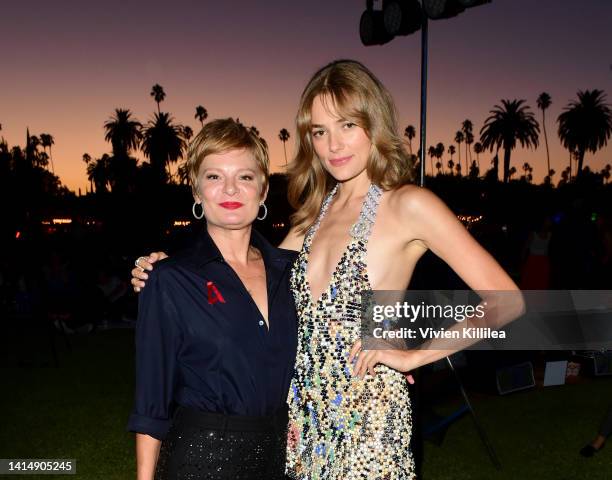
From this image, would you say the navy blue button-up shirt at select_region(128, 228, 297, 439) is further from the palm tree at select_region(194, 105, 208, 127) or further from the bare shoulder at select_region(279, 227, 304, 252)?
the palm tree at select_region(194, 105, 208, 127)

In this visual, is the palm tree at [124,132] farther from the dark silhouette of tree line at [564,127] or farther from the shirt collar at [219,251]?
the shirt collar at [219,251]

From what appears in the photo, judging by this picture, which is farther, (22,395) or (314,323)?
(22,395)

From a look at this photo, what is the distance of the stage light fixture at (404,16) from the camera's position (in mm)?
5180

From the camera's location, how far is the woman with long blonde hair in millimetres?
2180

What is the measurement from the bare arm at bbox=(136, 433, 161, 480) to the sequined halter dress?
20.7 inches

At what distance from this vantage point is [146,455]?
6.63ft

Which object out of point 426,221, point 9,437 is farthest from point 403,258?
point 9,437

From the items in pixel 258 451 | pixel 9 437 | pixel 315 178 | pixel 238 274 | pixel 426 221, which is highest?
pixel 315 178

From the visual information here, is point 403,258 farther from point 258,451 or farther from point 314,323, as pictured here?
point 258,451

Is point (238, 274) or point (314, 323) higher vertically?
point (238, 274)

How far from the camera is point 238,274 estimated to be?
2330 mm

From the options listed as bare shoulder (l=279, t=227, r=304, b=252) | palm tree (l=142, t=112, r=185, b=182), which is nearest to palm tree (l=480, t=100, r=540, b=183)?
palm tree (l=142, t=112, r=185, b=182)

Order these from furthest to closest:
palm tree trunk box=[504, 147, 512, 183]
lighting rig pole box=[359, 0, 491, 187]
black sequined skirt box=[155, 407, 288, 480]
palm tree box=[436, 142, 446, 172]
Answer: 1. palm tree box=[436, 142, 446, 172]
2. palm tree trunk box=[504, 147, 512, 183]
3. lighting rig pole box=[359, 0, 491, 187]
4. black sequined skirt box=[155, 407, 288, 480]

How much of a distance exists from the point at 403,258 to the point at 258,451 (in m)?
0.93
